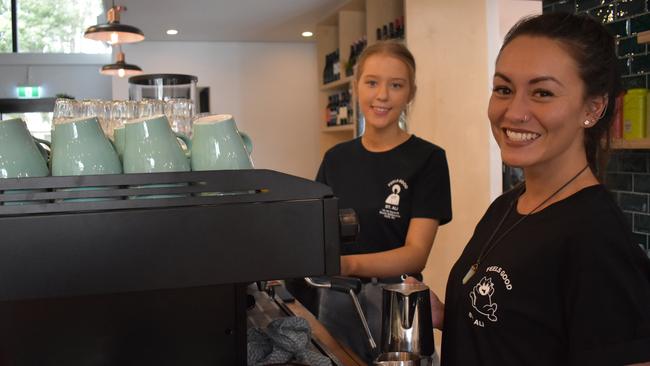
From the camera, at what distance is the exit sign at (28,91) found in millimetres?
9959

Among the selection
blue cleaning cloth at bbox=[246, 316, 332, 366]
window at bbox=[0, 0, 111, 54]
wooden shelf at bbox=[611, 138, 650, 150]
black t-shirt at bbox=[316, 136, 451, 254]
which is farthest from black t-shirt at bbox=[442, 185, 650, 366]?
window at bbox=[0, 0, 111, 54]

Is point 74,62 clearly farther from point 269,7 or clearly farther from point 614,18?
point 614,18

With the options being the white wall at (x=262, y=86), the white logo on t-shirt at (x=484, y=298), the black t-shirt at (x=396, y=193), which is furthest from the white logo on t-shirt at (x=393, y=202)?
the white wall at (x=262, y=86)

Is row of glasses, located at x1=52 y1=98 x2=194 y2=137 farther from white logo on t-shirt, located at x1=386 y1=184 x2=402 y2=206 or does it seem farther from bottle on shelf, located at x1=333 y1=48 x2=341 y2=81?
bottle on shelf, located at x1=333 y1=48 x2=341 y2=81

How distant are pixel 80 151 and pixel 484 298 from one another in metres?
0.73

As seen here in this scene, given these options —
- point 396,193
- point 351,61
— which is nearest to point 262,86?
point 351,61

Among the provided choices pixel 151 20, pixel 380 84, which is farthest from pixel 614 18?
pixel 151 20

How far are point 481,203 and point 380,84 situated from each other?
264 cm

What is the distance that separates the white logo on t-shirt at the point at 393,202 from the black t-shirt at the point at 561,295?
0.60 meters

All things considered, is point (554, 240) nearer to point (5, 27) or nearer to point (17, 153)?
point (17, 153)

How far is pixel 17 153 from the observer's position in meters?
0.76

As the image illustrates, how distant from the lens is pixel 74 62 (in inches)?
402

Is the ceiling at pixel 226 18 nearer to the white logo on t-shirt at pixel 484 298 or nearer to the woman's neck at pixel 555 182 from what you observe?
the woman's neck at pixel 555 182

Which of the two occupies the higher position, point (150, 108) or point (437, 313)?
point (150, 108)
